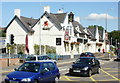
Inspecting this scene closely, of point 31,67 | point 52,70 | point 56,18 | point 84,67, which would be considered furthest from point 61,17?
point 31,67

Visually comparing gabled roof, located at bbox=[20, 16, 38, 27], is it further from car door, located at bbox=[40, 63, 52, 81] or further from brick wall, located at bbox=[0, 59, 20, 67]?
car door, located at bbox=[40, 63, 52, 81]

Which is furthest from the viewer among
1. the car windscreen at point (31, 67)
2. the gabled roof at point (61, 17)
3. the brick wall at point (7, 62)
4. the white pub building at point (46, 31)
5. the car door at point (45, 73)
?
the gabled roof at point (61, 17)

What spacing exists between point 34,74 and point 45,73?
99 cm

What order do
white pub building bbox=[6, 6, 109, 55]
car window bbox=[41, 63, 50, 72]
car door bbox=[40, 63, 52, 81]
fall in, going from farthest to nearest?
white pub building bbox=[6, 6, 109, 55] → car window bbox=[41, 63, 50, 72] → car door bbox=[40, 63, 52, 81]

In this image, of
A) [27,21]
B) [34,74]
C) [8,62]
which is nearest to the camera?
[34,74]

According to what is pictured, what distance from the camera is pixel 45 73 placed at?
478 inches

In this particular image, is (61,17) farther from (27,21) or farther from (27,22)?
(27,21)

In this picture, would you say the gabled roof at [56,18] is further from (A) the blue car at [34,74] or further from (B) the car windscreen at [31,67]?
(B) the car windscreen at [31,67]

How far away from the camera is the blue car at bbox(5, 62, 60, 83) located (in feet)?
35.5

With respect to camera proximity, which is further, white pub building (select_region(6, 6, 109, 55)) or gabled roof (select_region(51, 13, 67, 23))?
gabled roof (select_region(51, 13, 67, 23))

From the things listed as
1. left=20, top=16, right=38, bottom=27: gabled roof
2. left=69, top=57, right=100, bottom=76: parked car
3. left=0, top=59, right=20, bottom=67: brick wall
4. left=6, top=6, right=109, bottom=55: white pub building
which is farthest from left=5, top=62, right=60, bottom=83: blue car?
left=20, top=16, right=38, bottom=27: gabled roof

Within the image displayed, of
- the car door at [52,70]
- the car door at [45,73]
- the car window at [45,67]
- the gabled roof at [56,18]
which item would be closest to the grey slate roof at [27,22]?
the gabled roof at [56,18]

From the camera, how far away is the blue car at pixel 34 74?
10.8 m

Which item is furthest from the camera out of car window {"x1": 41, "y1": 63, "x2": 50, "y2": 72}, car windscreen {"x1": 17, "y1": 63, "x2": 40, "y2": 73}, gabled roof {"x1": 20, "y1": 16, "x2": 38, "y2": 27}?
gabled roof {"x1": 20, "y1": 16, "x2": 38, "y2": 27}
